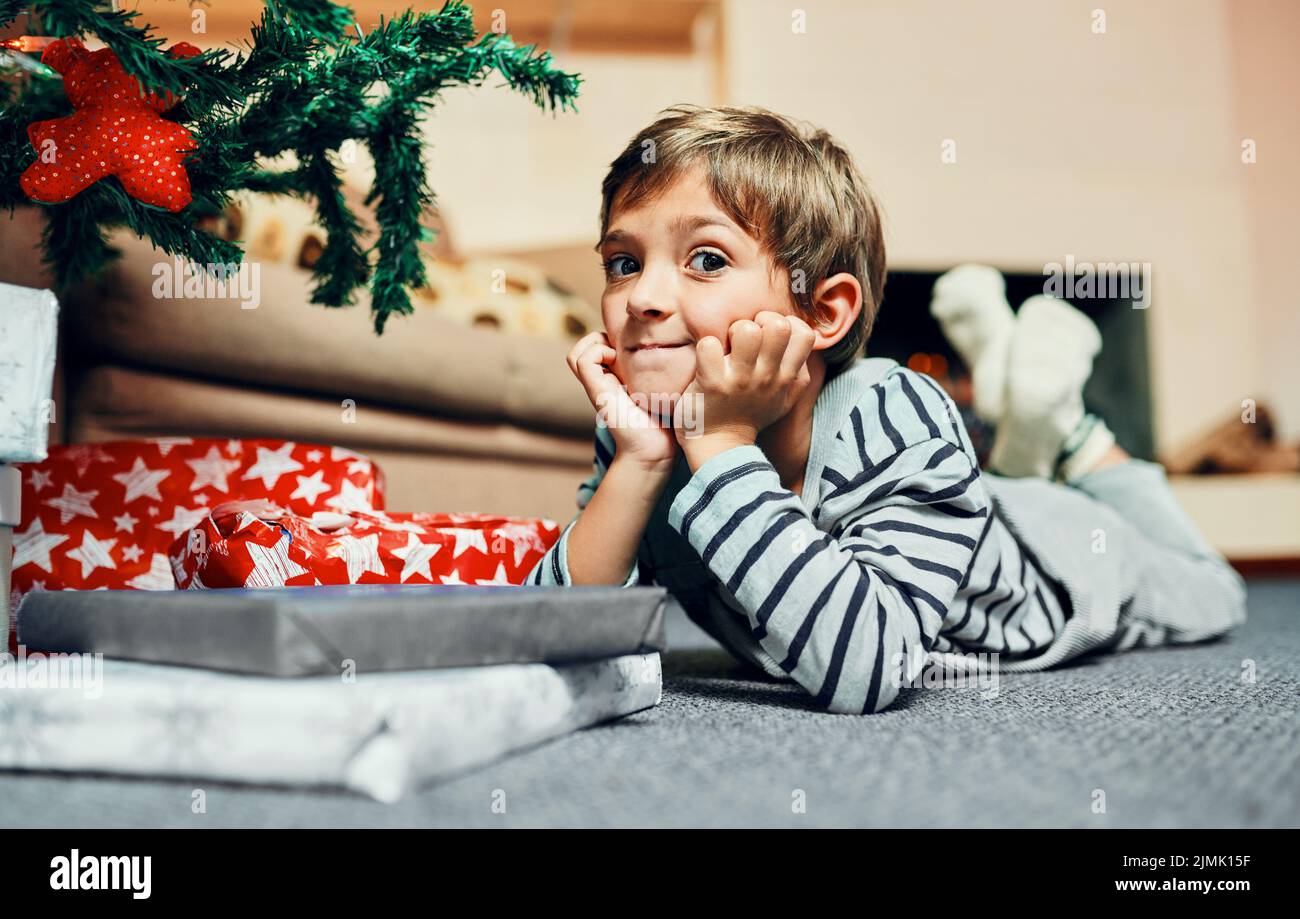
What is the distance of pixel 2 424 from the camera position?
1.60 feet

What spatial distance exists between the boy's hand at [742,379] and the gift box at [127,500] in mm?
312

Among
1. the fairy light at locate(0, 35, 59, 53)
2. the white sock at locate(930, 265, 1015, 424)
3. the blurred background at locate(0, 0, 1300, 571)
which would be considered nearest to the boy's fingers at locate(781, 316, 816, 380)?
the fairy light at locate(0, 35, 59, 53)

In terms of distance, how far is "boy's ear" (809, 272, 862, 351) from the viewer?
67 centimetres

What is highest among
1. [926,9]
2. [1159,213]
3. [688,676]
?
[926,9]

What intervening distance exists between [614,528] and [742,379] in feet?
0.41

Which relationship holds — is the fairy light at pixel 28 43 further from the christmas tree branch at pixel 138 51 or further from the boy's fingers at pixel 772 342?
the boy's fingers at pixel 772 342

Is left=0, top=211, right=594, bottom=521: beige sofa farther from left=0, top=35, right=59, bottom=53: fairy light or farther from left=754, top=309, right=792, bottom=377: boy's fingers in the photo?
left=754, top=309, right=792, bottom=377: boy's fingers

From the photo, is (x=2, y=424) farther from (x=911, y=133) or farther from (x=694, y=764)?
(x=911, y=133)

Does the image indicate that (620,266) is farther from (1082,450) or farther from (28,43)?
(1082,450)

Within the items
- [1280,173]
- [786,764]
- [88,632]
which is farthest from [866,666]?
[1280,173]

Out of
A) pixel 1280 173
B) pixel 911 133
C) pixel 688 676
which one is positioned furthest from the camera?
pixel 1280 173

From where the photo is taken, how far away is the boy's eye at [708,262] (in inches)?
24.3
